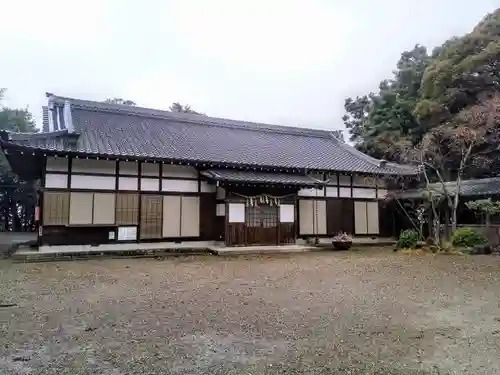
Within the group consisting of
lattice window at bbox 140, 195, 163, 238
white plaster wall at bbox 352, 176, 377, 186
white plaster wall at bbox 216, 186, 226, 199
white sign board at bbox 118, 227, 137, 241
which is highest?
white plaster wall at bbox 352, 176, 377, 186

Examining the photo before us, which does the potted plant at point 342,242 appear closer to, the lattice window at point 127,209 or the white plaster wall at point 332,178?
the white plaster wall at point 332,178

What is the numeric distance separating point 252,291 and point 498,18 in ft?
58.2

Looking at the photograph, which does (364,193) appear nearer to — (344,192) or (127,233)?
(344,192)

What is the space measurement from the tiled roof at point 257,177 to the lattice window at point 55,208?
465 centimetres

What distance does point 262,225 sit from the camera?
598 inches

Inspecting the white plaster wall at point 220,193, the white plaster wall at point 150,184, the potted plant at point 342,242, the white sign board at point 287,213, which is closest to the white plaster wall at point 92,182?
the white plaster wall at point 150,184

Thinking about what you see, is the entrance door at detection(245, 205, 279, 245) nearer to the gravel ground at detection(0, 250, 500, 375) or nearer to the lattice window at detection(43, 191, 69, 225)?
the gravel ground at detection(0, 250, 500, 375)

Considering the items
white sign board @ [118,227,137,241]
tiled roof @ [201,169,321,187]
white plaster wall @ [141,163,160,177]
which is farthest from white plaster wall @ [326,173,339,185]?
white sign board @ [118,227,137,241]

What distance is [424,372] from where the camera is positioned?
11.4 ft

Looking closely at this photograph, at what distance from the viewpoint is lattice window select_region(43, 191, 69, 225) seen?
12531mm

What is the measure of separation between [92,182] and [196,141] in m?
5.14

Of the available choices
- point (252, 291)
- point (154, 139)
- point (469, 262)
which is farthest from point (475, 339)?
point (154, 139)

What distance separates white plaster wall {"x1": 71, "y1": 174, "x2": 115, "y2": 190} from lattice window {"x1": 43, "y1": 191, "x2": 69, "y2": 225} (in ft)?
1.55

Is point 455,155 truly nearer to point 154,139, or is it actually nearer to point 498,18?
point 498,18
